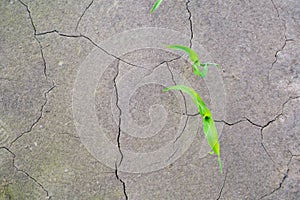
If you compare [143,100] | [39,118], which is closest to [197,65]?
[143,100]

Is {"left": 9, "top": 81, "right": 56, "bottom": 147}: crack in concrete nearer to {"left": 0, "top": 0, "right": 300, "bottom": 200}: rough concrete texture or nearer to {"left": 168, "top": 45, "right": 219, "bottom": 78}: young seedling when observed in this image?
{"left": 0, "top": 0, "right": 300, "bottom": 200}: rough concrete texture

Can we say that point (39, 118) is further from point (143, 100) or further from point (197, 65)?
point (197, 65)

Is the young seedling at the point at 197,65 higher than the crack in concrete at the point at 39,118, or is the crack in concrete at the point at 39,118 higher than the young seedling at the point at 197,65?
the young seedling at the point at 197,65

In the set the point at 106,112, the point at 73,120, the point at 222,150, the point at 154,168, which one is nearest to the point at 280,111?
the point at 222,150

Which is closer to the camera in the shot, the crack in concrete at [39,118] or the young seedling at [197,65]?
the young seedling at [197,65]

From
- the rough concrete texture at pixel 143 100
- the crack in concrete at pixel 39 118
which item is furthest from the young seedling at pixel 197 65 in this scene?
the crack in concrete at pixel 39 118

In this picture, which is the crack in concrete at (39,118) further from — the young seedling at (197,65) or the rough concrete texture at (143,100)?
the young seedling at (197,65)

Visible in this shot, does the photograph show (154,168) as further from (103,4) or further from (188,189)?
(103,4)

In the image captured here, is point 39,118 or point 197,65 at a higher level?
point 197,65
